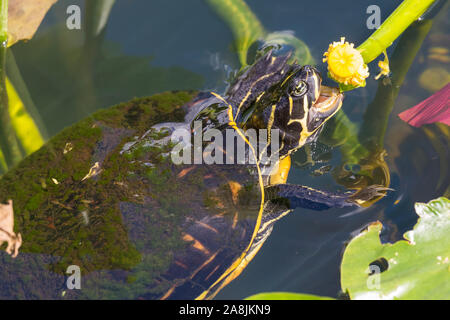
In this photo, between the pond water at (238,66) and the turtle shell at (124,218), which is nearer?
the turtle shell at (124,218)

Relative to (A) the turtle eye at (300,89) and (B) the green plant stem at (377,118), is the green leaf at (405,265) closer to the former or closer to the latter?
(B) the green plant stem at (377,118)

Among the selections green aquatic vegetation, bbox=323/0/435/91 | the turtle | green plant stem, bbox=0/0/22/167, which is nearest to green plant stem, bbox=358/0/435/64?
green aquatic vegetation, bbox=323/0/435/91

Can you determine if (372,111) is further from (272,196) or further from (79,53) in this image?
(79,53)

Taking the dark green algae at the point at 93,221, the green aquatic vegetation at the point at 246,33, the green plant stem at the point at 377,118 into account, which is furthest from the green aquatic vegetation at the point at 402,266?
the green aquatic vegetation at the point at 246,33

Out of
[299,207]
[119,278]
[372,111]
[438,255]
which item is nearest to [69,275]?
[119,278]

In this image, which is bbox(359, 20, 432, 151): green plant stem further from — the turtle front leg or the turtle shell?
the turtle shell

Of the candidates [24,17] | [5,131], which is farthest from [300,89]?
[24,17]
